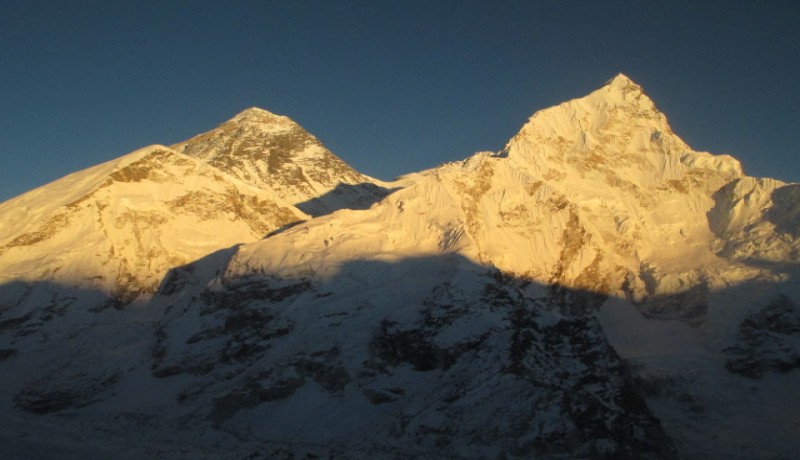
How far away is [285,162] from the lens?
13938cm

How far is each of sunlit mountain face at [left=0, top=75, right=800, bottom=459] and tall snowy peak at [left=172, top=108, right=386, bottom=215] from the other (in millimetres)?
Result: 26413

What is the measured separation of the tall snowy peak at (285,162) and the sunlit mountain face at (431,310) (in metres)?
26.4

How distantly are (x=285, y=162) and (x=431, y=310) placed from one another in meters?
74.8

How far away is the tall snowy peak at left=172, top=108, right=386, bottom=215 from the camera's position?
130375mm

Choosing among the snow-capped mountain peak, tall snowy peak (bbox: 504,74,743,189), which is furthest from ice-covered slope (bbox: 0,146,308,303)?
the snow-capped mountain peak

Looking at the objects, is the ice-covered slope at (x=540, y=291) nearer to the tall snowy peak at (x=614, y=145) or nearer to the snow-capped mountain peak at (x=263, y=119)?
the tall snowy peak at (x=614, y=145)

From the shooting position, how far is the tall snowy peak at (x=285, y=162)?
428 ft

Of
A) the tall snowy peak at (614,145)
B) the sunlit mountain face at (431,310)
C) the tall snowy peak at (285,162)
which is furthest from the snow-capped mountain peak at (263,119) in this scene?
the tall snowy peak at (614,145)

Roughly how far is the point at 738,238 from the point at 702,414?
101ft

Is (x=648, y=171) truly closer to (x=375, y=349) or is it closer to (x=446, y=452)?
(x=375, y=349)

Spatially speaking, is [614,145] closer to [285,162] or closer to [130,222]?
[285,162]

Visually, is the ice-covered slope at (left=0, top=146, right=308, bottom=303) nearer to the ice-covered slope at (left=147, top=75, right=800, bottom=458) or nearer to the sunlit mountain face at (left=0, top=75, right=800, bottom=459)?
the sunlit mountain face at (left=0, top=75, right=800, bottom=459)

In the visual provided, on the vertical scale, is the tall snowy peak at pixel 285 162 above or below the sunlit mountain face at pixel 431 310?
above

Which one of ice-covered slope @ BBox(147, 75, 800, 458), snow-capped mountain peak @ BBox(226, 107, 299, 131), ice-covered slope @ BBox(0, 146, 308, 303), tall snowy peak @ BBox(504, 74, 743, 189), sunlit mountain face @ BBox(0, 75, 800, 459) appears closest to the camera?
sunlit mountain face @ BBox(0, 75, 800, 459)
